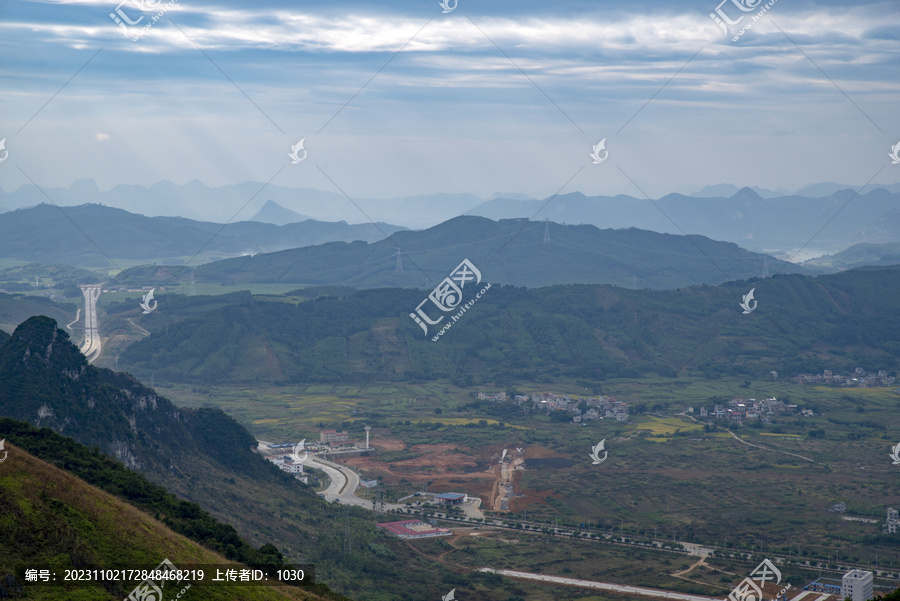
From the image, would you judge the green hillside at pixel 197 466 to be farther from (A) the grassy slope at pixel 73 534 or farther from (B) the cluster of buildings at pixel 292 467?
(A) the grassy slope at pixel 73 534

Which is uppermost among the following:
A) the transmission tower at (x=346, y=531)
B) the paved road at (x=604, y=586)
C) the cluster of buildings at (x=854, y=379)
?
the cluster of buildings at (x=854, y=379)

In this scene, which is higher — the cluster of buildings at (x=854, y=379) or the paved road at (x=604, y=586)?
the cluster of buildings at (x=854, y=379)

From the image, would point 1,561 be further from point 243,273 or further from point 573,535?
point 243,273

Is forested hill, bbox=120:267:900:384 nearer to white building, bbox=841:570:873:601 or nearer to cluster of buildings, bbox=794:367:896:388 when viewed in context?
cluster of buildings, bbox=794:367:896:388

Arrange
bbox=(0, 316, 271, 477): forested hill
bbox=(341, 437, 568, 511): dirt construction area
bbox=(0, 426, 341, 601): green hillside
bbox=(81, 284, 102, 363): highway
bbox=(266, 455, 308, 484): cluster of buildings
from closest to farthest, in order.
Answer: bbox=(0, 426, 341, 601): green hillside < bbox=(0, 316, 271, 477): forested hill < bbox=(341, 437, 568, 511): dirt construction area < bbox=(266, 455, 308, 484): cluster of buildings < bbox=(81, 284, 102, 363): highway

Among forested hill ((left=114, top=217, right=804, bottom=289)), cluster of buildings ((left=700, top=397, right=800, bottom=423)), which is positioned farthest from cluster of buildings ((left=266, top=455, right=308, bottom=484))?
forested hill ((left=114, top=217, right=804, bottom=289))

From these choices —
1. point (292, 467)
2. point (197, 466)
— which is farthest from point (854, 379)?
point (197, 466)

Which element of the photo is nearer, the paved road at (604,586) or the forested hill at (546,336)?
the paved road at (604,586)

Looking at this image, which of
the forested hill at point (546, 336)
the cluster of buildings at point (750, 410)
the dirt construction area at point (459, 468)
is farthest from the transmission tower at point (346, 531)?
the forested hill at point (546, 336)
